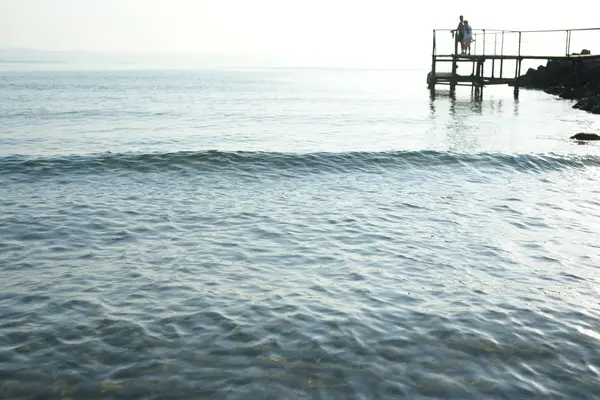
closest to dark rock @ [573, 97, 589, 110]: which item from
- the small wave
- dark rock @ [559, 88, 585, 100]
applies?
dark rock @ [559, 88, 585, 100]

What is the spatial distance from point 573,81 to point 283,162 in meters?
36.2

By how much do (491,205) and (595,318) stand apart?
6825 mm

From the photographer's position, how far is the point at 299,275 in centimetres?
912

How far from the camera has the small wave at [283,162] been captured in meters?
19.1

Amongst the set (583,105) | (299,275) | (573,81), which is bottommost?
(299,275)

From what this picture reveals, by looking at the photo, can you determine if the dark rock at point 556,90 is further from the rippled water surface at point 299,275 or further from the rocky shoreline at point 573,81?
the rippled water surface at point 299,275

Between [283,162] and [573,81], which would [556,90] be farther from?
[283,162]

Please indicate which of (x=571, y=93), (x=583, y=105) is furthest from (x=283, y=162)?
(x=571, y=93)

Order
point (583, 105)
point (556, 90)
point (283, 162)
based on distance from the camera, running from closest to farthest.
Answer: point (283, 162)
point (583, 105)
point (556, 90)

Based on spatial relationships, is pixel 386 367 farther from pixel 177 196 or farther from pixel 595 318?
pixel 177 196

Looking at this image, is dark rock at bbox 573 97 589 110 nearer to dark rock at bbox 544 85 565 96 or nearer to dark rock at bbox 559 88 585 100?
dark rock at bbox 559 88 585 100

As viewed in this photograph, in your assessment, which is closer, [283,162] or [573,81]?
[283,162]

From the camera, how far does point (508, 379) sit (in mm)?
6027

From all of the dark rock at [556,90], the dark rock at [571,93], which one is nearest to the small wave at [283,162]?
the dark rock at [571,93]
